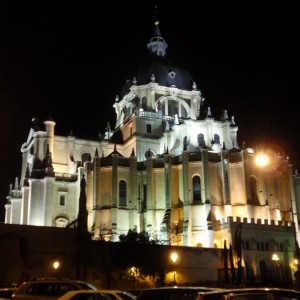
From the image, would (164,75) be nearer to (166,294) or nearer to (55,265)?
(55,265)

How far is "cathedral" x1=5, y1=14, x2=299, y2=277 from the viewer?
52.8 metres

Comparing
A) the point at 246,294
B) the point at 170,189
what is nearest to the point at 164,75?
the point at 170,189

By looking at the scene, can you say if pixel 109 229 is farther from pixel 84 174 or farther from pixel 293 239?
pixel 293 239

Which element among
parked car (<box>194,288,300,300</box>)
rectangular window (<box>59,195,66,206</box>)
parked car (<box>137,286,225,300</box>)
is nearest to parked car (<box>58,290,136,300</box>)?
parked car (<box>137,286,225,300</box>)

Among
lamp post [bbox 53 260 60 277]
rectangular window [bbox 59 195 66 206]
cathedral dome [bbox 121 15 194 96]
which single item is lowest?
lamp post [bbox 53 260 60 277]

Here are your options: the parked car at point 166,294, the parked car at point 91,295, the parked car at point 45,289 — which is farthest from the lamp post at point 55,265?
the parked car at point 166,294

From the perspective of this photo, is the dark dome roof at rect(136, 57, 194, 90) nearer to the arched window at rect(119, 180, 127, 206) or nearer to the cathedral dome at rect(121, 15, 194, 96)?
the cathedral dome at rect(121, 15, 194, 96)

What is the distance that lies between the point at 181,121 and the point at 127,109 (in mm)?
9987

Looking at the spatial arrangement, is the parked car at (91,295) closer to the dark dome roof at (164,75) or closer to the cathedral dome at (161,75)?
the cathedral dome at (161,75)

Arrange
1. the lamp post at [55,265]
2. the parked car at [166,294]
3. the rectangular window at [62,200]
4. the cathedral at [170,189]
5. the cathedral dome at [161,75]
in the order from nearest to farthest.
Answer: the parked car at [166,294]
the lamp post at [55,265]
the cathedral at [170,189]
the rectangular window at [62,200]
the cathedral dome at [161,75]

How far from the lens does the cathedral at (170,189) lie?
52.8m

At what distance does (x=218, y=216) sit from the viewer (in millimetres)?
54594

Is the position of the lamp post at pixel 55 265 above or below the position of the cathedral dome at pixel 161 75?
below

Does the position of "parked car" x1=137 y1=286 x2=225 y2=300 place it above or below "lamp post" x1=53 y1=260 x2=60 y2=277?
below
